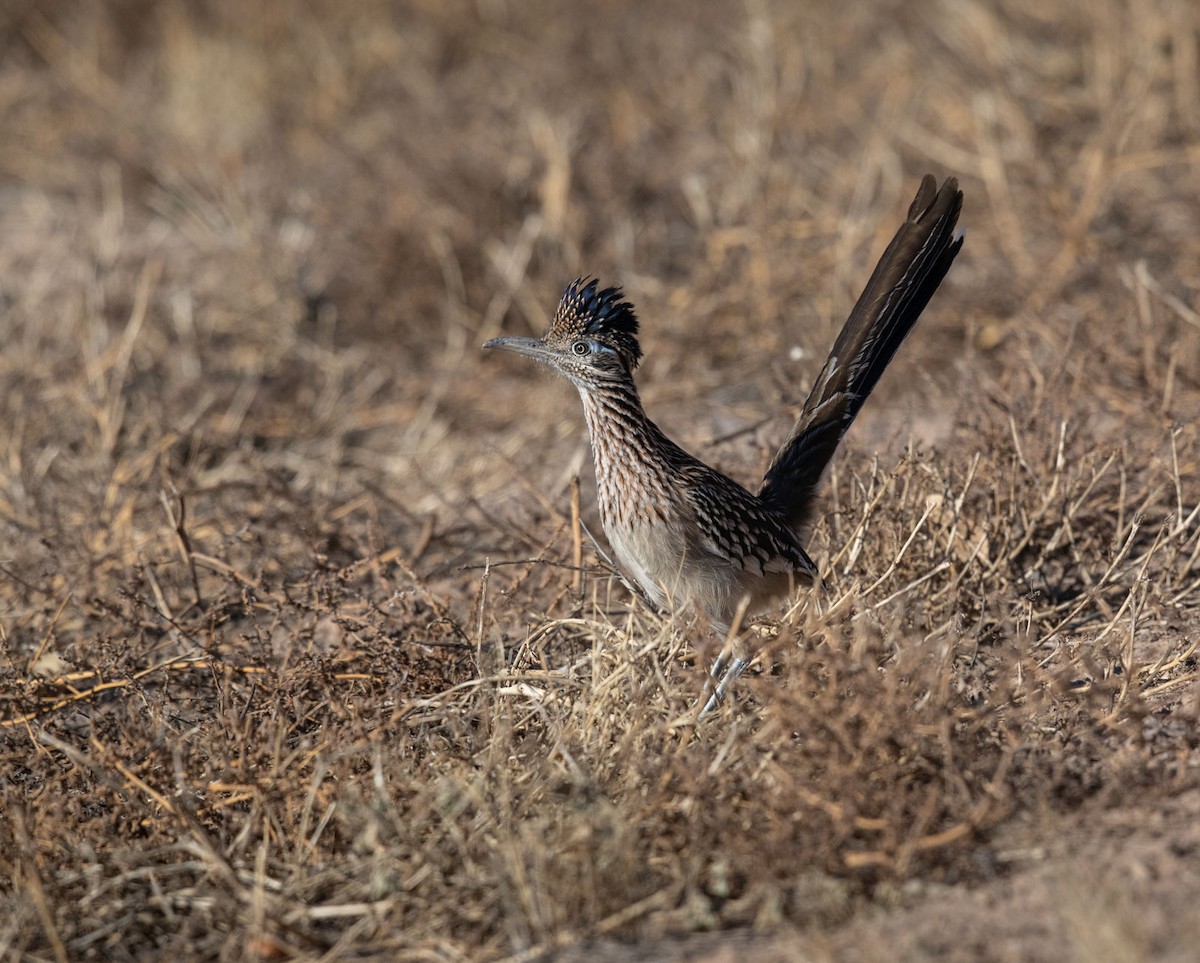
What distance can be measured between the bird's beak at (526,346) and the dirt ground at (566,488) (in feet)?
1.38

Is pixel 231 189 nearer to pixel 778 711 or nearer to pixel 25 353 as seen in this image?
pixel 25 353

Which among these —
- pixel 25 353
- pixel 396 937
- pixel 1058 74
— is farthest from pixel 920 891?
pixel 1058 74

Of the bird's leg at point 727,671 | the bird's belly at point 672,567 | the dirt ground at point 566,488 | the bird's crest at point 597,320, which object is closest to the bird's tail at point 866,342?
the dirt ground at point 566,488

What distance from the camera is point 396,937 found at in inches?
123

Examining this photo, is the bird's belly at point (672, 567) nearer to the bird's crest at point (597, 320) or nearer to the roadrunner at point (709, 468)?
the roadrunner at point (709, 468)

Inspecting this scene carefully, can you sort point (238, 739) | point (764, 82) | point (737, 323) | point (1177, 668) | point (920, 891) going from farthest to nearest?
point (764, 82) → point (737, 323) → point (1177, 668) → point (238, 739) → point (920, 891)

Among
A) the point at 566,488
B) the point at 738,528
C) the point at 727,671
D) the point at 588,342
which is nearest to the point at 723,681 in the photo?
the point at 727,671

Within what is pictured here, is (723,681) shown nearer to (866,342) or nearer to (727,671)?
(727,671)

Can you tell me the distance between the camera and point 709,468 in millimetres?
4324

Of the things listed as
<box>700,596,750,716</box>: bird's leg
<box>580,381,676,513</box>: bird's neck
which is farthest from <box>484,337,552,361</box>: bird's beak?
<box>700,596,750,716</box>: bird's leg

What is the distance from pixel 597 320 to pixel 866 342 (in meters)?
0.82

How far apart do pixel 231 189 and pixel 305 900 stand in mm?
5591

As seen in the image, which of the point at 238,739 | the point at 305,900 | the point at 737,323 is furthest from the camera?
the point at 737,323

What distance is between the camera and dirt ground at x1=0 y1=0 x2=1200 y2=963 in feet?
10.6
